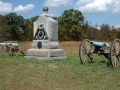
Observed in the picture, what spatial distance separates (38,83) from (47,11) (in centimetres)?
662

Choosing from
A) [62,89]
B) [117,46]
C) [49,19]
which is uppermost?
[49,19]

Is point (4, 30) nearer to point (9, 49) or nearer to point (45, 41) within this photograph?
point (9, 49)

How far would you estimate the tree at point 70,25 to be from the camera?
161 ft

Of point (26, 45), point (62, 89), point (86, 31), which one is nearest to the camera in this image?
point (62, 89)

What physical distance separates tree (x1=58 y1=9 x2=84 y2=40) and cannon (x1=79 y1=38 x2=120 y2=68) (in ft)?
127

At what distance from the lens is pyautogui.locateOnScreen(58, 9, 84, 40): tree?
49.0m

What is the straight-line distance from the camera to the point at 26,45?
669 inches

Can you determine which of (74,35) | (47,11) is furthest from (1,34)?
(47,11)

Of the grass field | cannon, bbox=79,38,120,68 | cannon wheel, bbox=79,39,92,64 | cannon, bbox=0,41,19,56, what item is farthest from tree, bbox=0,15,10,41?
the grass field

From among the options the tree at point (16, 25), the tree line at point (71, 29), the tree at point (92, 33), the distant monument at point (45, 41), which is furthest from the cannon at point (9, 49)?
the tree at point (16, 25)

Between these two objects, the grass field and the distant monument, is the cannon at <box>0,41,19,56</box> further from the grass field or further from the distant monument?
the grass field

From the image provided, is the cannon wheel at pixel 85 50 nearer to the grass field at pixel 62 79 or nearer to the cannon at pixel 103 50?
the cannon at pixel 103 50

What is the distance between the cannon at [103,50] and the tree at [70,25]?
38843 millimetres

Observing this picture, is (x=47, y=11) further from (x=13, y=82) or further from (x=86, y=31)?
(x=86, y=31)
